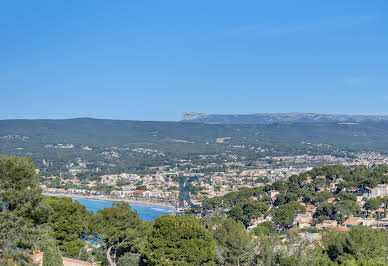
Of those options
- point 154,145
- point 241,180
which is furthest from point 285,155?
point 241,180

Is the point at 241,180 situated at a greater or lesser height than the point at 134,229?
lesser

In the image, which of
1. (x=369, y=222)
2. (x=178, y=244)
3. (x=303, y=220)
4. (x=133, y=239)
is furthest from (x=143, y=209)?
(x=178, y=244)

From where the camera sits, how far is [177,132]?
13875cm

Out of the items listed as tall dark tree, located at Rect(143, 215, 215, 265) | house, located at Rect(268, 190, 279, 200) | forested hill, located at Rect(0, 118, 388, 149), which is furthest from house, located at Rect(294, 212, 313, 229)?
forested hill, located at Rect(0, 118, 388, 149)

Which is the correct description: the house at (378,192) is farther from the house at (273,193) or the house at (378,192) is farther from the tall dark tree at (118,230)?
the tall dark tree at (118,230)

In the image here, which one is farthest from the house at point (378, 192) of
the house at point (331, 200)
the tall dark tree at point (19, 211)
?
the tall dark tree at point (19, 211)

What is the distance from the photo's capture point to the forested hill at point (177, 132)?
403 feet

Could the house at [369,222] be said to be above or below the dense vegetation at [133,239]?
below

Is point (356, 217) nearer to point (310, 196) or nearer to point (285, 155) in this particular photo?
point (310, 196)

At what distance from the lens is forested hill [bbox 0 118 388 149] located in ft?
403

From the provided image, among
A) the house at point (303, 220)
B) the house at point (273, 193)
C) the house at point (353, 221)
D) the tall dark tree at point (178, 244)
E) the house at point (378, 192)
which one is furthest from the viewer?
the house at point (273, 193)

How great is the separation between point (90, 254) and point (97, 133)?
384 ft

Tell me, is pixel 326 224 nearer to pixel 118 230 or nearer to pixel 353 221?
pixel 353 221

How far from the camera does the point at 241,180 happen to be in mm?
60188
